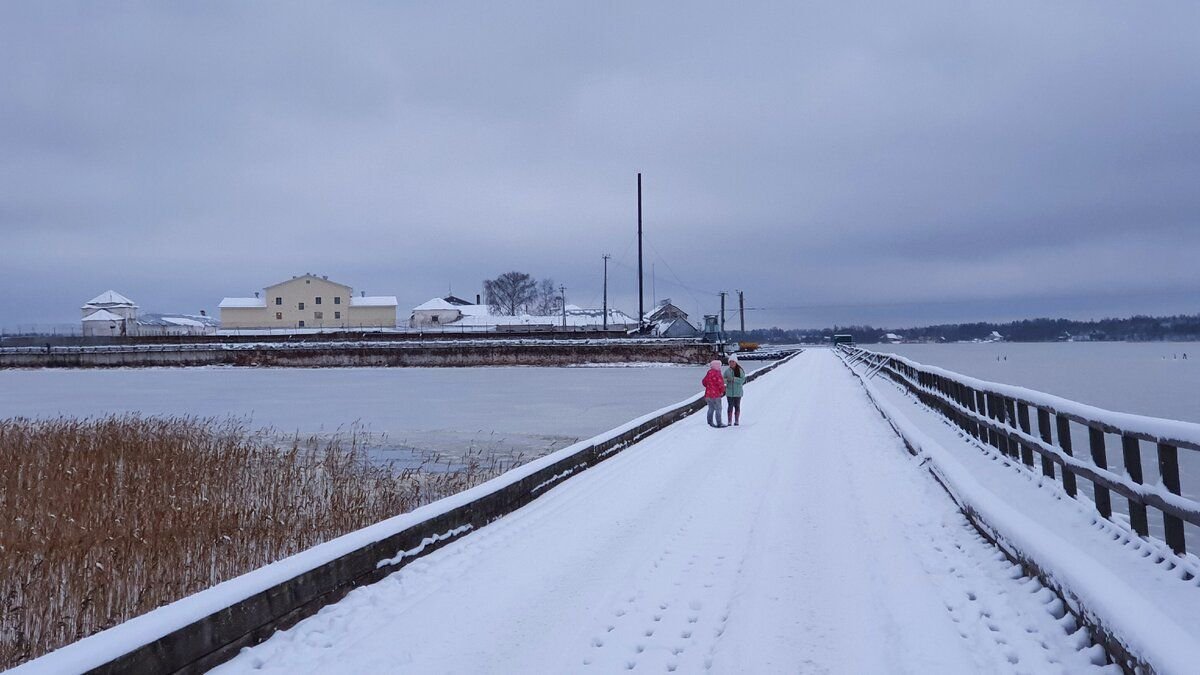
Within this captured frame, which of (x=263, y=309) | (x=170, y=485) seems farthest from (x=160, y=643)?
(x=263, y=309)

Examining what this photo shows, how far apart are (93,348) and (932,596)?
263ft

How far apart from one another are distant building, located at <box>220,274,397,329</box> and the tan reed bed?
311 ft

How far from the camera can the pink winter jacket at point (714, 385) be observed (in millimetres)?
17734

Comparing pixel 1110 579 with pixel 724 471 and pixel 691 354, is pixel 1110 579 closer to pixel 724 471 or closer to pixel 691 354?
pixel 724 471

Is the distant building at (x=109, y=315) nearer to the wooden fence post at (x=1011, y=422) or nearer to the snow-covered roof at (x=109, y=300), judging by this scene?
the snow-covered roof at (x=109, y=300)

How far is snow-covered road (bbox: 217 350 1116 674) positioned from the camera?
15.8 ft

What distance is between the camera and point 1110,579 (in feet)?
17.0

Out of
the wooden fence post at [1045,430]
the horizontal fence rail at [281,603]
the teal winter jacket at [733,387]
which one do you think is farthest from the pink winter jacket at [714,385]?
the wooden fence post at [1045,430]

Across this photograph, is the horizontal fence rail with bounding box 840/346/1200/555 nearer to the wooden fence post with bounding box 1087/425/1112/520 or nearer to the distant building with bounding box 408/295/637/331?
the wooden fence post with bounding box 1087/425/1112/520

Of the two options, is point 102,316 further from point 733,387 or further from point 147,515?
point 147,515

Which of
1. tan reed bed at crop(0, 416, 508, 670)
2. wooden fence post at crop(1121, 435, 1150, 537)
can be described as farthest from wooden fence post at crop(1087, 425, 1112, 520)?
tan reed bed at crop(0, 416, 508, 670)

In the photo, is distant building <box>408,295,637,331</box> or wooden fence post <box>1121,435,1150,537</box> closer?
wooden fence post <box>1121,435,1150,537</box>

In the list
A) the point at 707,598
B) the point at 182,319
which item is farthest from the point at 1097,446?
the point at 182,319

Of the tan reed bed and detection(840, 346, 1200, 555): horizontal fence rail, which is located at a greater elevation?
detection(840, 346, 1200, 555): horizontal fence rail
